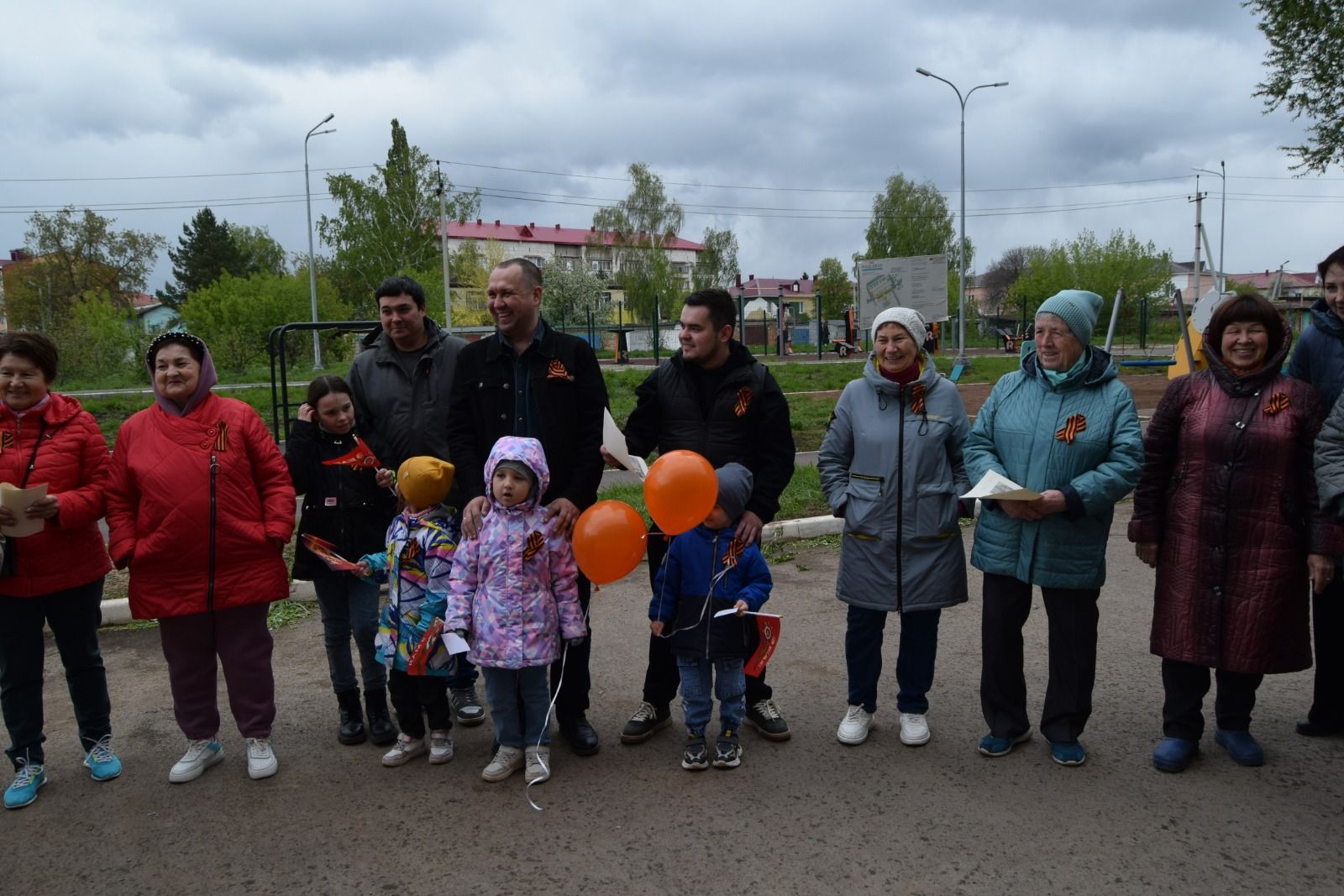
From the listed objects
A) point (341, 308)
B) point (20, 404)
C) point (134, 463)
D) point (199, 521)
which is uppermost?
point (341, 308)

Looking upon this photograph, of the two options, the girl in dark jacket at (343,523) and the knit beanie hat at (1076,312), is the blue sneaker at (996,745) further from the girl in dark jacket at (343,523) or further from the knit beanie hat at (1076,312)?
the girl in dark jacket at (343,523)

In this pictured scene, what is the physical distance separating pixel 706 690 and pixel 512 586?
949 millimetres

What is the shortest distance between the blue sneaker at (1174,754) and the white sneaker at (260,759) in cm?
362

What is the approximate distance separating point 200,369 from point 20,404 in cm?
67

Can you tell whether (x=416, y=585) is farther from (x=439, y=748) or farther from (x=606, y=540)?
(x=606, y=540)

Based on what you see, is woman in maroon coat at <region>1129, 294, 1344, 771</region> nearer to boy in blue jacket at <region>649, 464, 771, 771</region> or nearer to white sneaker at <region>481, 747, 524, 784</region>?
boy in blue jacket at <region>649, 464, 771, 771</region>

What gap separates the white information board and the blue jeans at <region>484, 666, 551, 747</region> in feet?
47.2

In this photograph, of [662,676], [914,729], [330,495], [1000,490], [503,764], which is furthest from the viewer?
[662,676]

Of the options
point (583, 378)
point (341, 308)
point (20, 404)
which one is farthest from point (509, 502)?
point (341, 308)

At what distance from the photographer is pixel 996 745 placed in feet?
12.7

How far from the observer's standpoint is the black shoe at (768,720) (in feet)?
13.4

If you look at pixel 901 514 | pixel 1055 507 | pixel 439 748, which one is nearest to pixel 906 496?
pixel 901 514

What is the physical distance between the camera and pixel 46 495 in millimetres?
3555

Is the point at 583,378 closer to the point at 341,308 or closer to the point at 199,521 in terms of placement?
the point at 199,521
